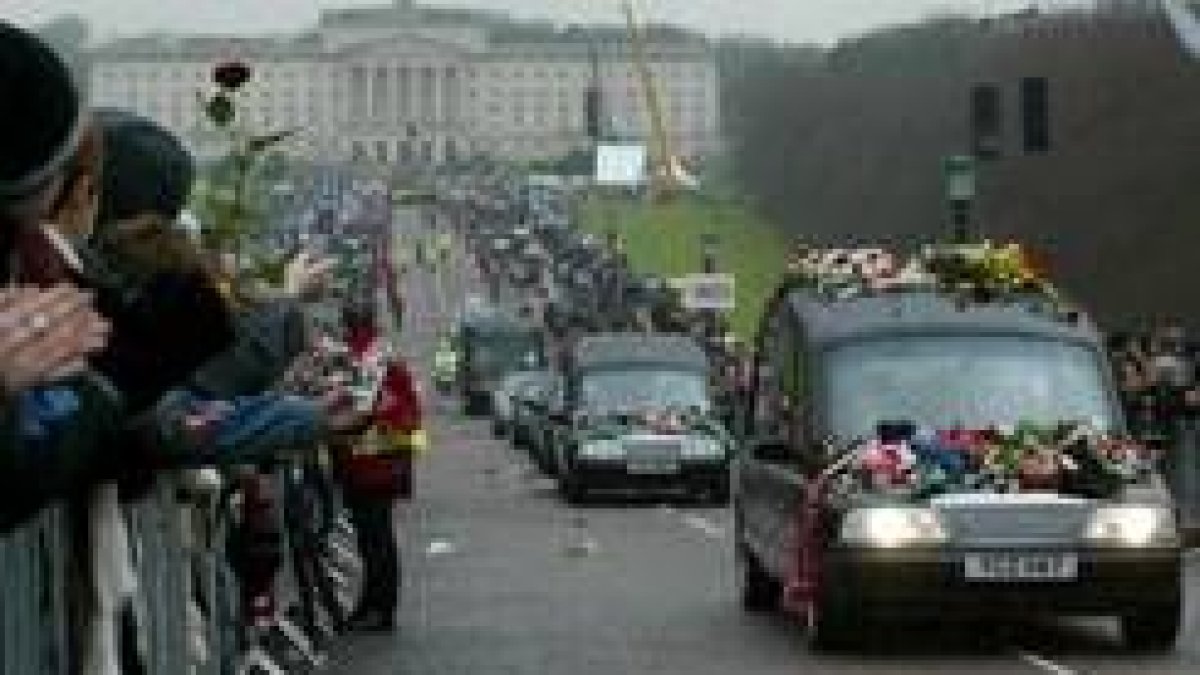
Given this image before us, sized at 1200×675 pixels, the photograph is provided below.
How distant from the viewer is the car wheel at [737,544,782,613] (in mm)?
20219

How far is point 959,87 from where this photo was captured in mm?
100750

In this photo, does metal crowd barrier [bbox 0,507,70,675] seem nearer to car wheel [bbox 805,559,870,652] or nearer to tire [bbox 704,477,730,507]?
car wheel [bbox 805,559,870,652]

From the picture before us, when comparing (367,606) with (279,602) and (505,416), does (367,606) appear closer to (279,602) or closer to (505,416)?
(279,602)

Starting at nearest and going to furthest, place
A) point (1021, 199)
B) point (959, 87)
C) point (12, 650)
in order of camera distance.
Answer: point (12, 650) < point (1021, 199) < point (959, 87)

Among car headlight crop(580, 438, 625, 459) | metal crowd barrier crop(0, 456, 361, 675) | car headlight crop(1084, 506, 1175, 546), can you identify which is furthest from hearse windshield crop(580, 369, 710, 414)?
car headlight crop(1084, 506, 1175, 546)

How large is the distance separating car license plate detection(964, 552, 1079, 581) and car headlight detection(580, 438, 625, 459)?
23.4m

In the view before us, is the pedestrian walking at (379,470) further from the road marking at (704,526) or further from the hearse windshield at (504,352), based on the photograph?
the hearse windshield at (504,352)

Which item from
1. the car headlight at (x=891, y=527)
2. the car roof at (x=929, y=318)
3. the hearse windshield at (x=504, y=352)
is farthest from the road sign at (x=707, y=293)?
the car headlight at (x=891, y=527)

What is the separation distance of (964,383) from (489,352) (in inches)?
2959

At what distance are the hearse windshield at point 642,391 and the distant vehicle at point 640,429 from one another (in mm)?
11

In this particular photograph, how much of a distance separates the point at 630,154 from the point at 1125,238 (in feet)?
110

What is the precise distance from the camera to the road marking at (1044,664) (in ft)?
52.7

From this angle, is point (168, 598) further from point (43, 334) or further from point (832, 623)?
point (832, 623)

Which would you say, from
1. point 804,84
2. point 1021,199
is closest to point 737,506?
point 1021,199
